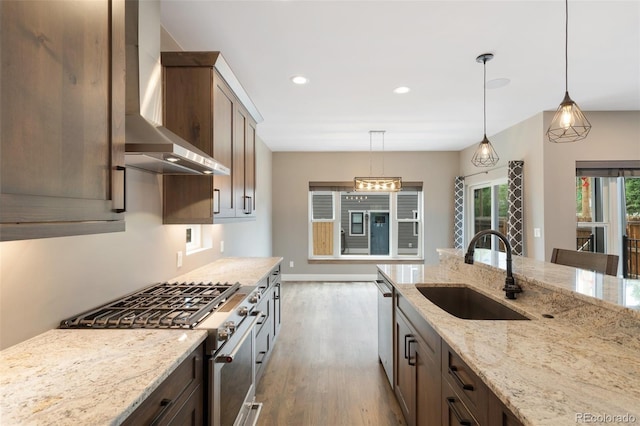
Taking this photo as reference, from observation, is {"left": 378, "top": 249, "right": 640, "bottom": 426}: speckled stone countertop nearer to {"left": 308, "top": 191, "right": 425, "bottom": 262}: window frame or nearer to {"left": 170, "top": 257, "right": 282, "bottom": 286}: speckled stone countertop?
{"left": 170, "top": 257, "right": 282, "bottom": 286}: speckled stone countertop

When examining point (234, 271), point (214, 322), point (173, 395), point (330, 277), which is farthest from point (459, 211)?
point (173, 395)

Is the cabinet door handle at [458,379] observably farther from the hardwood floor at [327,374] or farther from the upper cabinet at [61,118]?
the upper cabinet at [61,118]

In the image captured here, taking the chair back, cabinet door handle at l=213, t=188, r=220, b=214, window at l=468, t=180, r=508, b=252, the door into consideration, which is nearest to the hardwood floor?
cabinet door handle at l=213, t=188, r=220, b=214

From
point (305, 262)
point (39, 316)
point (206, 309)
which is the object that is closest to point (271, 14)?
point (206, 309)

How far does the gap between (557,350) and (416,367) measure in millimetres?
817

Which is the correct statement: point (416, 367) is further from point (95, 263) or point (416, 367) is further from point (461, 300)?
point (95, 263)

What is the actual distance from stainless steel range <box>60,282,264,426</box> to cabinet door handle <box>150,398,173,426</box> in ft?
0.96

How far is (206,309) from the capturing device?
1545mm

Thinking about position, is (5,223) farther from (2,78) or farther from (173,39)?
(173,39)

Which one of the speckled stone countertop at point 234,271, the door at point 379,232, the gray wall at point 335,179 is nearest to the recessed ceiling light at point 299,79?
the speckled stone countertop at point 234,271

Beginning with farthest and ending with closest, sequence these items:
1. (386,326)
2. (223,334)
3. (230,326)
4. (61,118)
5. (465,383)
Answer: (386,326) → (230,326) → (223,334) → (465,383) → (61,118)

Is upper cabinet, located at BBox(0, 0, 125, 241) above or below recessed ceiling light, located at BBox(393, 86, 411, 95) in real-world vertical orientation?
below

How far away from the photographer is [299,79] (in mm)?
3078

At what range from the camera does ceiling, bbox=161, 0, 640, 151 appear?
81.5 inches
